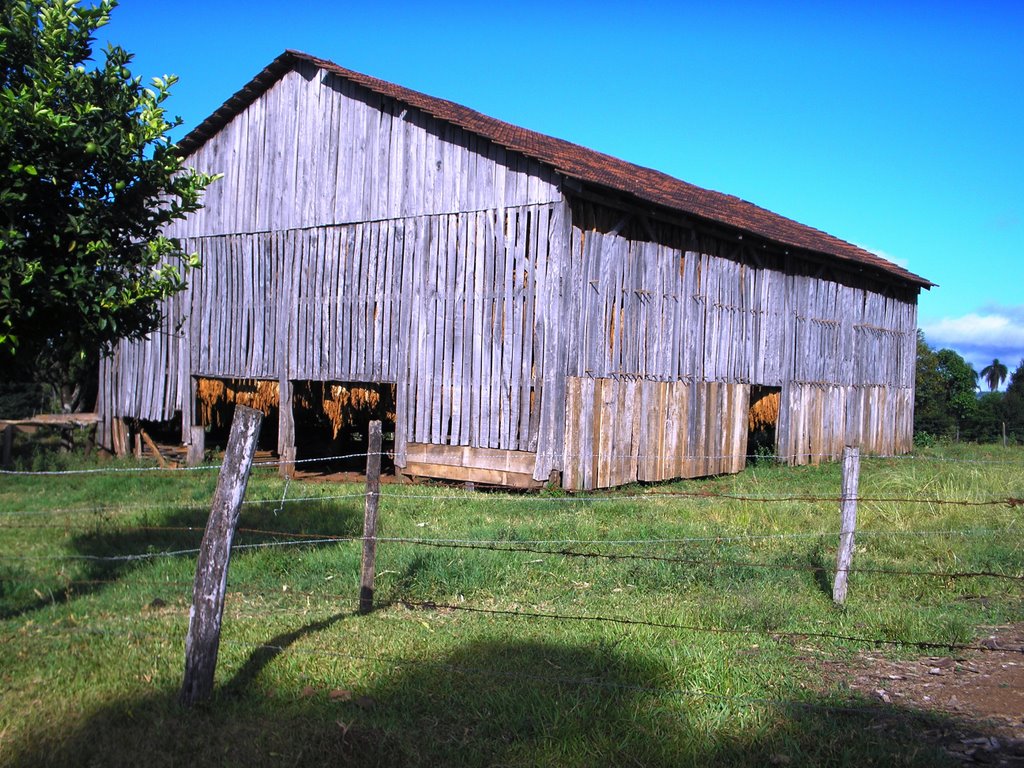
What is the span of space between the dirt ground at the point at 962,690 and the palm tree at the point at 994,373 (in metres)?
60.2

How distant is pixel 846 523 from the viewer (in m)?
6.68

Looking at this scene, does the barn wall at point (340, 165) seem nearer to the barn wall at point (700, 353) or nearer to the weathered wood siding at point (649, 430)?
the barn wall at point (700, 353)

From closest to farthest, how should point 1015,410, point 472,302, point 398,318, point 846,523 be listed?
point 846,523
point 472,302
point 398,318
point 1015,410

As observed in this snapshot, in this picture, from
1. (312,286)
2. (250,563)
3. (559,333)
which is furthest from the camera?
(312,286)

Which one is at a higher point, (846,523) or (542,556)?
(846,523)

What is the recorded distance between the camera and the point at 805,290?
1853cm

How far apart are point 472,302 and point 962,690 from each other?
9692 millimetres

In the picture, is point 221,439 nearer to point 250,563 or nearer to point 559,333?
point 559,333

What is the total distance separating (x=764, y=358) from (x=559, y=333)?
6.24 metres

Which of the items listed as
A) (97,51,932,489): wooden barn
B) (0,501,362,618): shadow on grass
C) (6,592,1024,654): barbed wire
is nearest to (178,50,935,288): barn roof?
(97,51,932,489): wooden barn

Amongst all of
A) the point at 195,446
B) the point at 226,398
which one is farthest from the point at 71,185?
the point at 195,446

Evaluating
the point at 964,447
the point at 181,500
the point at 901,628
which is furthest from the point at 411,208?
the point at 964,447

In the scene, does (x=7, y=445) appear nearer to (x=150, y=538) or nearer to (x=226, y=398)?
(x=226, y=398)

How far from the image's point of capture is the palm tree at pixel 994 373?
58794mm
